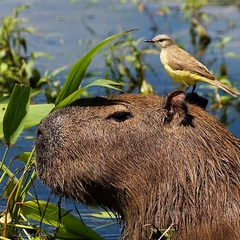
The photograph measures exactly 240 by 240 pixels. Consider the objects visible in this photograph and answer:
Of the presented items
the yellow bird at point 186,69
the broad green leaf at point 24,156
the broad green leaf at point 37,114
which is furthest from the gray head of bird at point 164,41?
the broad green leaf at point 24,156

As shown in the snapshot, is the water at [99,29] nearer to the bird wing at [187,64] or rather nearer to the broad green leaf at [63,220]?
the bird wing at [187,64]

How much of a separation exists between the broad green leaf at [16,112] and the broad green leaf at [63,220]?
0.42m

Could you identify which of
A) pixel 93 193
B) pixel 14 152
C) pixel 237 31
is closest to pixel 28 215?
pixel 93 193

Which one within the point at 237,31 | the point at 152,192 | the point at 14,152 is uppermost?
the point at 152,192

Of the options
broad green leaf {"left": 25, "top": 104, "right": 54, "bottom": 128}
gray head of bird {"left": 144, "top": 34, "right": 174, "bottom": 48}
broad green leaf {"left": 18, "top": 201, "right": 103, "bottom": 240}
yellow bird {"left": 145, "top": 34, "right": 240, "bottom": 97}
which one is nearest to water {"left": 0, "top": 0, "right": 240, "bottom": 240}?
gray head of bird {"left": 144, "top": 34, "right": 174, "bottom": 48}

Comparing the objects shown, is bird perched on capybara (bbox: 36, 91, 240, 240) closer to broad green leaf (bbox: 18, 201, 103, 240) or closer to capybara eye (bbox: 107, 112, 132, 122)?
capybara eye (bbox: 107, 112, 132, 122)

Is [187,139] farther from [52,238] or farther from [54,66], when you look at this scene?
[54,66]

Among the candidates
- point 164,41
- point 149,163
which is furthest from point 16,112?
point 164,41

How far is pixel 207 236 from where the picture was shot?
15.0 ft

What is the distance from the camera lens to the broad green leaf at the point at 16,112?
16.1 ft

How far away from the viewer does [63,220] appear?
16.8 ft

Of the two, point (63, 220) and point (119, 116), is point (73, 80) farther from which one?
point (63, 220)

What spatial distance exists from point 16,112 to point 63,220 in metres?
0.68

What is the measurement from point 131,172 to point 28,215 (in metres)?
0.82
